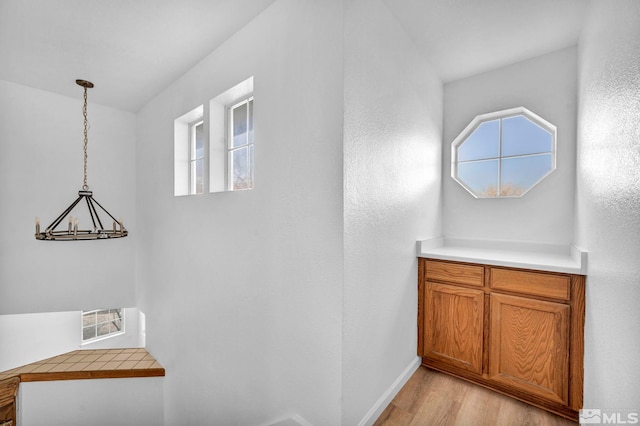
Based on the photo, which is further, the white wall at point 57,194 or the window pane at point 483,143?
the white wall at point 57,194

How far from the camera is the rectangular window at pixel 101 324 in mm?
4406

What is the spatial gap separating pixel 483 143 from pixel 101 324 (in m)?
6.16

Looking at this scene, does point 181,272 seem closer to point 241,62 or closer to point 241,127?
point 241,127

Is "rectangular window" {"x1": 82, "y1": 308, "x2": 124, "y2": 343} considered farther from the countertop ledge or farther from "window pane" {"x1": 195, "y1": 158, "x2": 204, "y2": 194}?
"window pane" {"x1": 195, "y1": 158, "x2": 204, "y2": 194}

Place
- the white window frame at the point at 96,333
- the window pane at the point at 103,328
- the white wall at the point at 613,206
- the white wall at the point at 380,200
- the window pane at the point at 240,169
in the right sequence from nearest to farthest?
1. the white wall at the point at 613,206
2. the white wall at the point at 380,200
3. the window pane at the point at 240,169
4. the white window frame at the point at 96,333
5. the window pane at the point at 103,328

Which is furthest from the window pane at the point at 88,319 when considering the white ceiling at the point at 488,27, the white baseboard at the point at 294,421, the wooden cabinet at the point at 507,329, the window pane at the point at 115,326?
the white ceiling at the point at 488,27

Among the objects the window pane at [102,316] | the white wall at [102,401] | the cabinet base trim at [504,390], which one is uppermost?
the cabinet base trim at [504,390]

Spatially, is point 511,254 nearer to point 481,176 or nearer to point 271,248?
point 481,176

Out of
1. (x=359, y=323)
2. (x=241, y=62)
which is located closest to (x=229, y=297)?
(x=359, y=323)

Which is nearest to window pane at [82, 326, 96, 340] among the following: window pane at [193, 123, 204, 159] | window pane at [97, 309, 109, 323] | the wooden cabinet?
window pane at [97, 309, 109, 323]

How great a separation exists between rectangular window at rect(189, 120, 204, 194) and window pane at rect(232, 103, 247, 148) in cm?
69

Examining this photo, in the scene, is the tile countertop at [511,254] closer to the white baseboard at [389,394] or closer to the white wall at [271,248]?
the white baseboard at [389,394]

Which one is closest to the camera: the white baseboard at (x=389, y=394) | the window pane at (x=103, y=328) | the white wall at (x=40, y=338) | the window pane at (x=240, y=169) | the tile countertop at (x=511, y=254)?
the white baseboard at (x=389, y=394)

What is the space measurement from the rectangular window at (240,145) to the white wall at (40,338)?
131 inches
